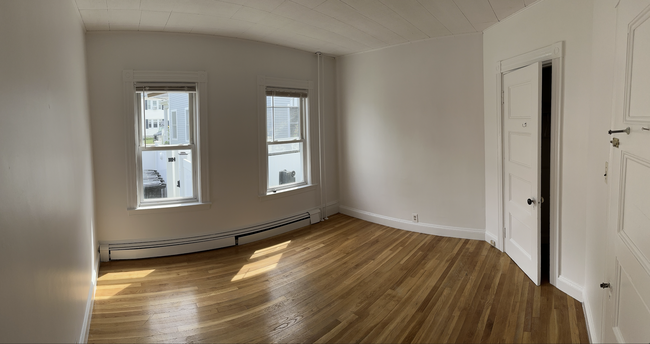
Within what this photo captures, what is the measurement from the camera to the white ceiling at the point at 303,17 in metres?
3.28

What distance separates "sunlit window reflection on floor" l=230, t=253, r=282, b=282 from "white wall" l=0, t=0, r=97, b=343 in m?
1.35

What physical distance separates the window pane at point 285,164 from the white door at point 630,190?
3.91 m

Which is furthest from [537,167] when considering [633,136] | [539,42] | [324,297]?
[324,297]

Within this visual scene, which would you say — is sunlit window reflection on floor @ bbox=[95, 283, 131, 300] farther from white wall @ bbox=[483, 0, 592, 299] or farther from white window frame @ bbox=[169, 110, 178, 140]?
white wall @ bbox=[483, 0, 592, 299]

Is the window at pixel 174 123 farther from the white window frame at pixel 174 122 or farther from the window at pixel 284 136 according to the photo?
the window at pixel 284 136

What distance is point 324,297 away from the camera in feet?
10.3

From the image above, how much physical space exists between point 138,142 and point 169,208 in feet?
2.76

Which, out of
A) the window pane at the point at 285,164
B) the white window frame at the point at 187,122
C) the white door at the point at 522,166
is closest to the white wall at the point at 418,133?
the white door at the point at 522,166

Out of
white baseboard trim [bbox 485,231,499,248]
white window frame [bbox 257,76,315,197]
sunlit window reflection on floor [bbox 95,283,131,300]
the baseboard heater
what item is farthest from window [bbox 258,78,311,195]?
white baseboard trim [bbox 485,231,499,248]

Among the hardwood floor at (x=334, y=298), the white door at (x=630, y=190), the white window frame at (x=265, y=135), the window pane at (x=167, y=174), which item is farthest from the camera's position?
the white window frame at (x=265, y=135)

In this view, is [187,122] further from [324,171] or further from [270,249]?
[324,171]

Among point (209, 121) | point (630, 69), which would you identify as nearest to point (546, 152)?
point (630, 69)

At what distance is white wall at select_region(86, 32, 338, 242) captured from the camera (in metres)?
3.88

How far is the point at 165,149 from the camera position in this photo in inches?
166
